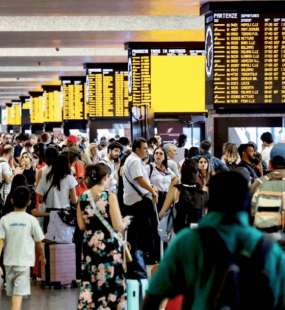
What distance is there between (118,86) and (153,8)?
444 inches

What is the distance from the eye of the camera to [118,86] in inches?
1102

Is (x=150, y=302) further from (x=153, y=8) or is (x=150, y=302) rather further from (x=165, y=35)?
(x=165, y=35)

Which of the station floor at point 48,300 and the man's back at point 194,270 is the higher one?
the man's back at point 194,270

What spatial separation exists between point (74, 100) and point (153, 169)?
2016 cm

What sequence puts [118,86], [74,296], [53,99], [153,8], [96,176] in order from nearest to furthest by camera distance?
[96,176] → [74,296] → [153,8] → [118,86] → [53,99]

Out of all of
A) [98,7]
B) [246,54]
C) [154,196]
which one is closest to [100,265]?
A: [154,196]

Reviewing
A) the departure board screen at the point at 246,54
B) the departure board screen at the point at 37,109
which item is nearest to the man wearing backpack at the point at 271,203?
the departure board screen at the point at 246,54

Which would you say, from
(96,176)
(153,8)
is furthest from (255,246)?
(153,8)

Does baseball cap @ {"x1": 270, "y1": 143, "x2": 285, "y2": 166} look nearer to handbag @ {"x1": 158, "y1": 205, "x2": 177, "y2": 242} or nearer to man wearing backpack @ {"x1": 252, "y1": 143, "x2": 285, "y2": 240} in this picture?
man wearing backpack @ {"x1": 252, "y1": 143, "x2": 285, "y2": 240}

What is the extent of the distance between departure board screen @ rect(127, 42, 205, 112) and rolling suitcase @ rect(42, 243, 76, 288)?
10010 mm

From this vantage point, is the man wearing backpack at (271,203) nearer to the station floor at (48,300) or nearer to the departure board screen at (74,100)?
the station floor at (48,300)

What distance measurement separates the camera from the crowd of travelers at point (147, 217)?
4480 mm

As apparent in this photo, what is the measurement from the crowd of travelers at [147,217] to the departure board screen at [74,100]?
15.9m

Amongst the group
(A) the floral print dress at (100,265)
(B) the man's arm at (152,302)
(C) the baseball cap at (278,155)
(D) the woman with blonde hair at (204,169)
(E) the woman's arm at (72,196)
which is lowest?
(A) the floral print dress at (100,265)
